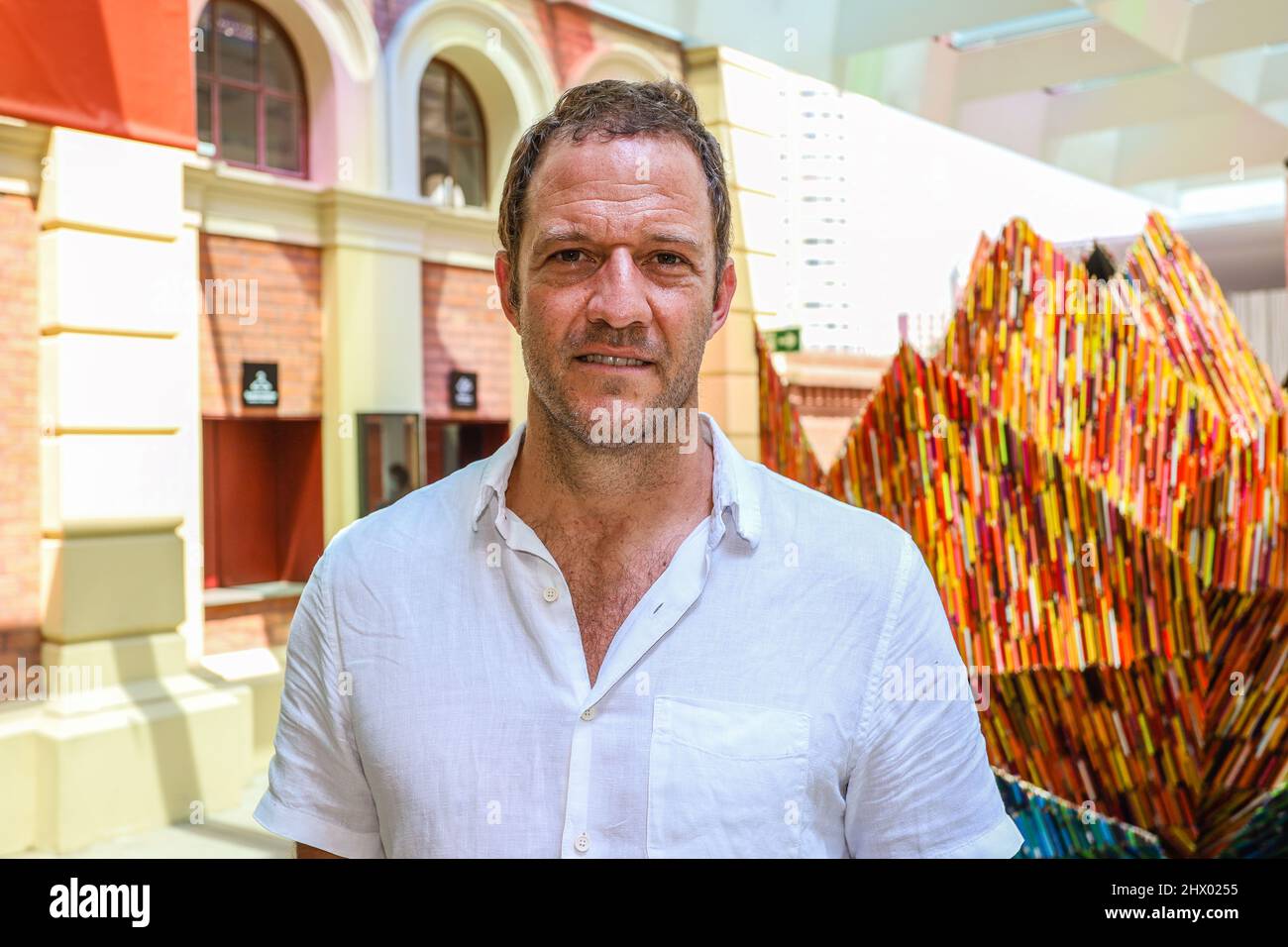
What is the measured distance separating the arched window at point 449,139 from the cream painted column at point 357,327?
432mm

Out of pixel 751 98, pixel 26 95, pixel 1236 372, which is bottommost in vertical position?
pixel 1236 372

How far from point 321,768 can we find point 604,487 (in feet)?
1.62

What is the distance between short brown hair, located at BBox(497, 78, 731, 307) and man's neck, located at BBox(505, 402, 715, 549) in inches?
9.1

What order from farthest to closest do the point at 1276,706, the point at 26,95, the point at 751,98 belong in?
the point at 751,98
the point at 26,95
the point at 1276,706

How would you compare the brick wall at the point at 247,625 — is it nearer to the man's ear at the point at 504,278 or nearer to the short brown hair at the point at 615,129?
the man's ear at the point at 504,278

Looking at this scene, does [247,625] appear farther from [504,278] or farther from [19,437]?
[504,278]

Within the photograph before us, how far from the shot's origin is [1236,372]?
281 cm

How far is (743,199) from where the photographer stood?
25.5 ft

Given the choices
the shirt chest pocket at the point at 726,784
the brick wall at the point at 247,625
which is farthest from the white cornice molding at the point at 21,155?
the shirt chest pocket at the point at 726,784

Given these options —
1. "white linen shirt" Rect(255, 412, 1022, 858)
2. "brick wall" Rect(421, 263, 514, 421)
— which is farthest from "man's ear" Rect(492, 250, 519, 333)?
"brick wall" Rect(421, 263, 514, 421)

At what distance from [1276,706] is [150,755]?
413cm

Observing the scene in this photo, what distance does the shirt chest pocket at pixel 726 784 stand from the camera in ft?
4.33
